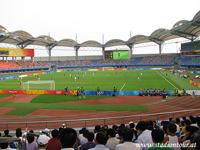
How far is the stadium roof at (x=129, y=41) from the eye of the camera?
299 ft

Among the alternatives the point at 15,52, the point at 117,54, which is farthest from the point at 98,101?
the point at 15,52

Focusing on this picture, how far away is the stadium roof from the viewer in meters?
91.1

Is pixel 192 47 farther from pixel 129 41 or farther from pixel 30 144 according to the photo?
pixel 30 144

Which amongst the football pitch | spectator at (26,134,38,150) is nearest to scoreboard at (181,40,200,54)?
the football pitch

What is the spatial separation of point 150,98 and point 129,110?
27.2ft

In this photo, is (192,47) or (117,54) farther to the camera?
(117,54)

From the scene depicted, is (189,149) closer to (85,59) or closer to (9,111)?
(9,111)

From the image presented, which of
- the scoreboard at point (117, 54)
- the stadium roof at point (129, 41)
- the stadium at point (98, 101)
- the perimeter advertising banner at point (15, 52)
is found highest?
the stadium roof at point (129, 41)

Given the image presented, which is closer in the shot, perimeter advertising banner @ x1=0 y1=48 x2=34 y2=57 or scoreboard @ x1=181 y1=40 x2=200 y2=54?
scoreboard @ x1=181 y1=40 x2=200 y2=54

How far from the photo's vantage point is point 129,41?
424 feet

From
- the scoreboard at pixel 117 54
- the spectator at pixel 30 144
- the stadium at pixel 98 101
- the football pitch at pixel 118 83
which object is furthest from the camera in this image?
the scoreboard at pixel 117 54

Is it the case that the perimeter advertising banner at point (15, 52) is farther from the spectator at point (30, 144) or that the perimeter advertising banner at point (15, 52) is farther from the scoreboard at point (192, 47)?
the spectator at point (30, 144)

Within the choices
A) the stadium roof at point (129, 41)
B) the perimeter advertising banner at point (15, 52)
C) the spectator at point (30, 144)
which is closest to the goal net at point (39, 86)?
the spectator at point (30, 144)

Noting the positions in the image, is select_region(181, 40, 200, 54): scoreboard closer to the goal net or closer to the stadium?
the stadium
